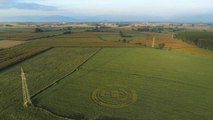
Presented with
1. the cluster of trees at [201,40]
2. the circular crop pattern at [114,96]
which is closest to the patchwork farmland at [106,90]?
the circular crop pattern at [114,96]

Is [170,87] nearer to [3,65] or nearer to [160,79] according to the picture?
[160,79]

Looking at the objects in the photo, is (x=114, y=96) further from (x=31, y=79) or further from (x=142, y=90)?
(x=31, y=79)

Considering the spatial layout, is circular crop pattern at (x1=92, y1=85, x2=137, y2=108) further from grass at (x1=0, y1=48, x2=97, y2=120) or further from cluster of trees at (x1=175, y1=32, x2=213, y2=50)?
cluster of trees at (x1=175, y1=32, x2=213, y2=50)

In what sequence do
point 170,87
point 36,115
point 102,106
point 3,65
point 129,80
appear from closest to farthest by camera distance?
1. point 36,115
2. point 102,106
3. point 170,87
4. point 129,80
5. point 3,65

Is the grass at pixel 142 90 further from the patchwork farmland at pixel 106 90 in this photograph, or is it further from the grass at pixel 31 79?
the grass at pixel 31 79

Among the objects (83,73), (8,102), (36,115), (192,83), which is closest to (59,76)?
(83,73)

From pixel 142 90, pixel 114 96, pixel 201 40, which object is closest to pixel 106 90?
pixel 114 96
